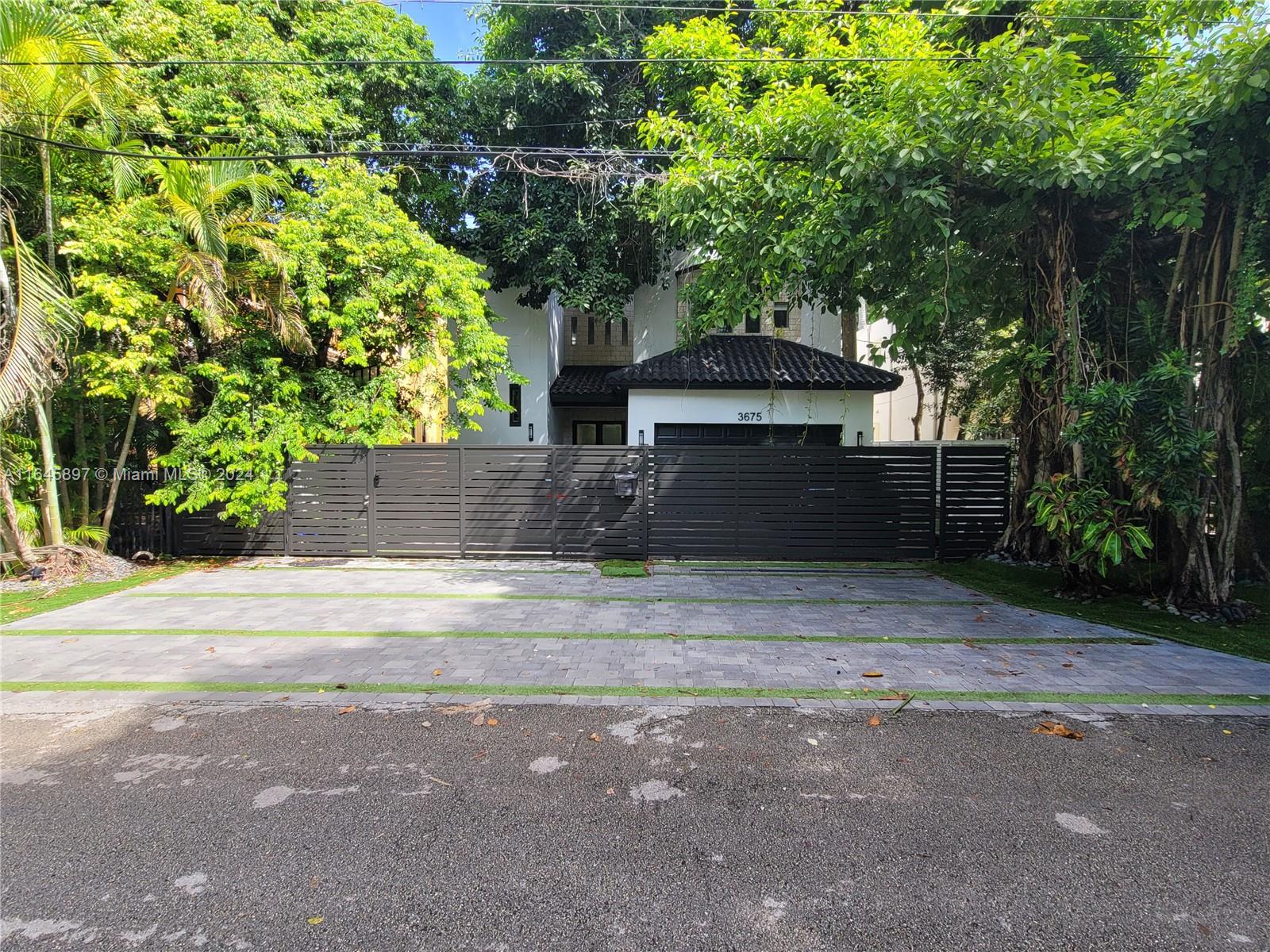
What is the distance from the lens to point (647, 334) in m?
16.6

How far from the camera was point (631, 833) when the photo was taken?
8.87 ft

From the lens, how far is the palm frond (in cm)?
668

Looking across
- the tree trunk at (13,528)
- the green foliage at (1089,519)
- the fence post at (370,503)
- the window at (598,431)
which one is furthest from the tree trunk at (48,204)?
the window at (598,431)

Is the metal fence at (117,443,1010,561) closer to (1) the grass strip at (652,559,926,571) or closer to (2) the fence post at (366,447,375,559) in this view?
(2) the fence post at (366,447,375,559)

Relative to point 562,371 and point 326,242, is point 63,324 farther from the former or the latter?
point 562,371

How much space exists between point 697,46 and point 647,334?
865 cm

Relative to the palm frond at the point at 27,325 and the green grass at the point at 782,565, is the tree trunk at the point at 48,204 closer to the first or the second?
the palm frond at the point at 27,325

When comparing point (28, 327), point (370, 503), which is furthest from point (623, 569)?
point (28, 327)

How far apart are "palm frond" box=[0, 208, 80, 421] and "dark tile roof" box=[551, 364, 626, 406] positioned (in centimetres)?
1002

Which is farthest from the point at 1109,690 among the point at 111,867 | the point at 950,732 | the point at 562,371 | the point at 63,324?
the point at 562,371

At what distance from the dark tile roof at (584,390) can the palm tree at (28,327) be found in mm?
9993

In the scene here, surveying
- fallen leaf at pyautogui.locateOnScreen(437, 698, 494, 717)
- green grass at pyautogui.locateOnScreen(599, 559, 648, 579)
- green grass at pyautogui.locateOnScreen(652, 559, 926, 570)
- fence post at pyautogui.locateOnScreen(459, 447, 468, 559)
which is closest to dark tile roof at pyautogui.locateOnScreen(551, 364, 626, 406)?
fence post at pyautogui.locateOnScreen(459, 447, 468, 559)

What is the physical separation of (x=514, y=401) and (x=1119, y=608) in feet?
42.9

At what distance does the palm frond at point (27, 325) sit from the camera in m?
6.68
